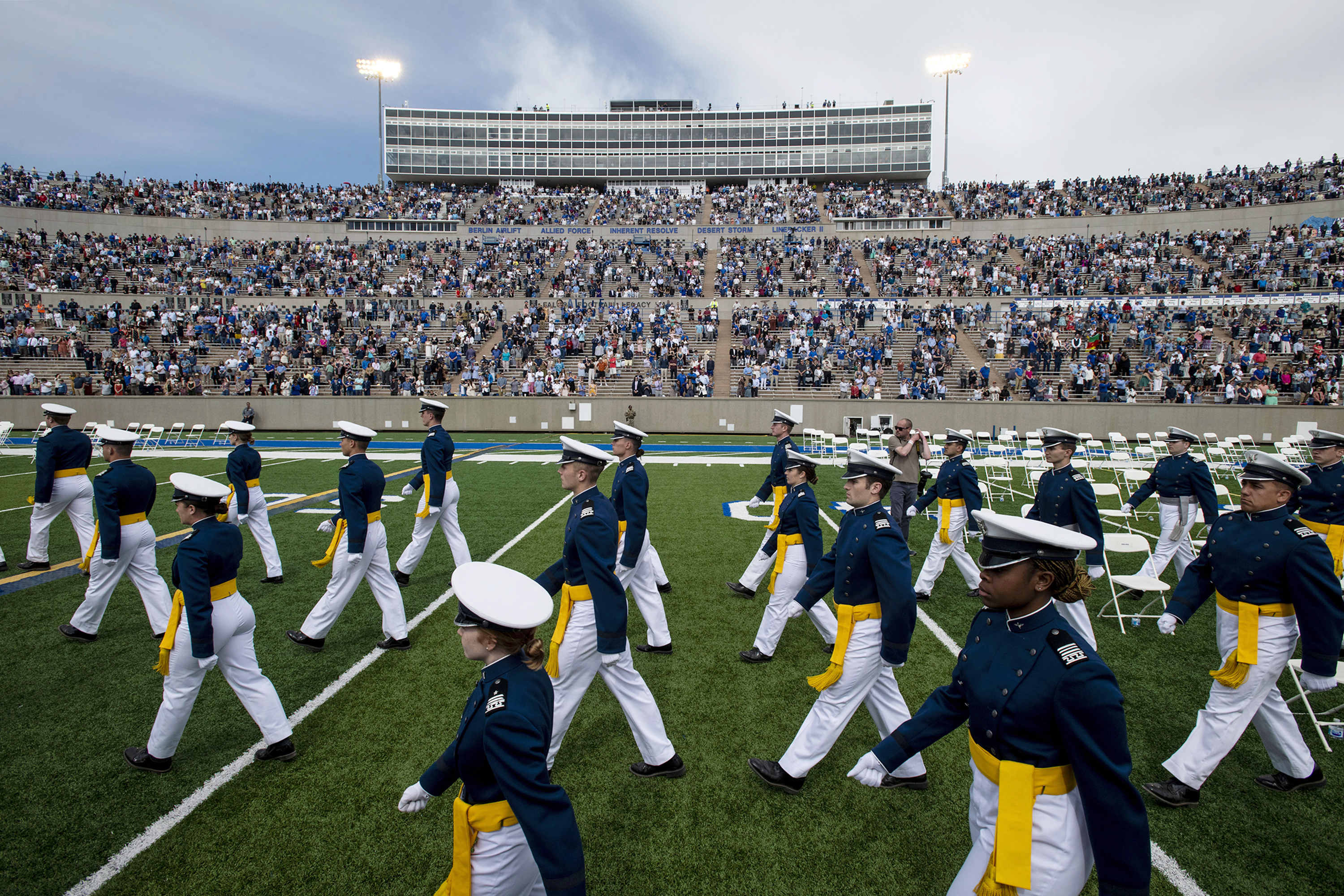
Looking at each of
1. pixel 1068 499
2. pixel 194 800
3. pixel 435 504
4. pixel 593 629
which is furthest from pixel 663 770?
pixel 435 504

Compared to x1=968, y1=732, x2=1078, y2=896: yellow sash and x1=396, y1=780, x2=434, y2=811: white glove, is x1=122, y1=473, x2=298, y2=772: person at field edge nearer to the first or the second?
x1=396, y1=780, x2=434, y2=811: white glove

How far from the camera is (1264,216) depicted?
38.8 metres

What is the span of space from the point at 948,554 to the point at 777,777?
484 centimetres

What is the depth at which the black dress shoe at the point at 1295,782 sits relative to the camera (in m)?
4.09

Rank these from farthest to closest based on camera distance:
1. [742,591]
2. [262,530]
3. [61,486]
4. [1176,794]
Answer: [262,530] < [61,486] < [742,591] < [1176,794]

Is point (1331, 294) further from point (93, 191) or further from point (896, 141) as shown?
point (93, 191)

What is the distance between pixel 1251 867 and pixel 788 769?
2.47m

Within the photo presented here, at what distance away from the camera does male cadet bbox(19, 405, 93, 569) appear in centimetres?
766

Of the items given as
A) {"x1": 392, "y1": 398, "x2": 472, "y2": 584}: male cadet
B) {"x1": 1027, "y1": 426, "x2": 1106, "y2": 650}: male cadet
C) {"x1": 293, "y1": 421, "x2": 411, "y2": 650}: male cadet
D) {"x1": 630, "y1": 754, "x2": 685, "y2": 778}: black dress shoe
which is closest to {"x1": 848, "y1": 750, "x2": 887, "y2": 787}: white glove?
{"x1": 630, "y1": 754, "x2": 685, "y2": 778}: black dress shoe

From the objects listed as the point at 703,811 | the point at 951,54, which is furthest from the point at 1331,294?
the point at 703,811

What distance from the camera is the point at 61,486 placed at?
312 inches

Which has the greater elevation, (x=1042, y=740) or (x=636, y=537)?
(x=1042, y=740)

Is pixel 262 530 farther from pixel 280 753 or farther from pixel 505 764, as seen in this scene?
pixel 505 764

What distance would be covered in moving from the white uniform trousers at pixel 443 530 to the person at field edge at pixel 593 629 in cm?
436
